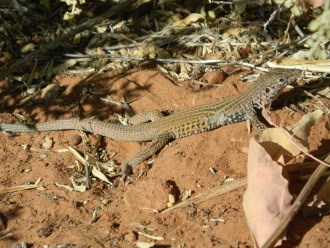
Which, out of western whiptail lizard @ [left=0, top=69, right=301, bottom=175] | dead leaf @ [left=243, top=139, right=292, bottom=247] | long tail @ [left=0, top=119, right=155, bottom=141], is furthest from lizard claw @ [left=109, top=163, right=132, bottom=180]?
dead leaf @ [left=243, top=139, right=292, bottom=247]

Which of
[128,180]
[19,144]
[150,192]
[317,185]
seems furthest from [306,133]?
[19,144]

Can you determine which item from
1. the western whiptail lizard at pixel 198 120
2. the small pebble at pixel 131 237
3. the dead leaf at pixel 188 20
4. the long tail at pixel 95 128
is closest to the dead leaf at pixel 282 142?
the western whiptail lizard at pixel 198 120

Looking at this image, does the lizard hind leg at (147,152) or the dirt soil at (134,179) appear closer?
the dirt soil at (134,179)

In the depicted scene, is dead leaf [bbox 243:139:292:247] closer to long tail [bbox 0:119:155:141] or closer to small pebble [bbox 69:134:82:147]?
long tail [bbox 0:119:155:141]

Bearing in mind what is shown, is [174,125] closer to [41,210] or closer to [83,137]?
[83,137]

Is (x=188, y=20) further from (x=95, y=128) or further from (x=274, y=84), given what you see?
(x=95, y=128)

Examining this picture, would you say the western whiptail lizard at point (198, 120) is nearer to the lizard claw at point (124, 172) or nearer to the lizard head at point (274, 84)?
the lizard head at point (274, 84)
